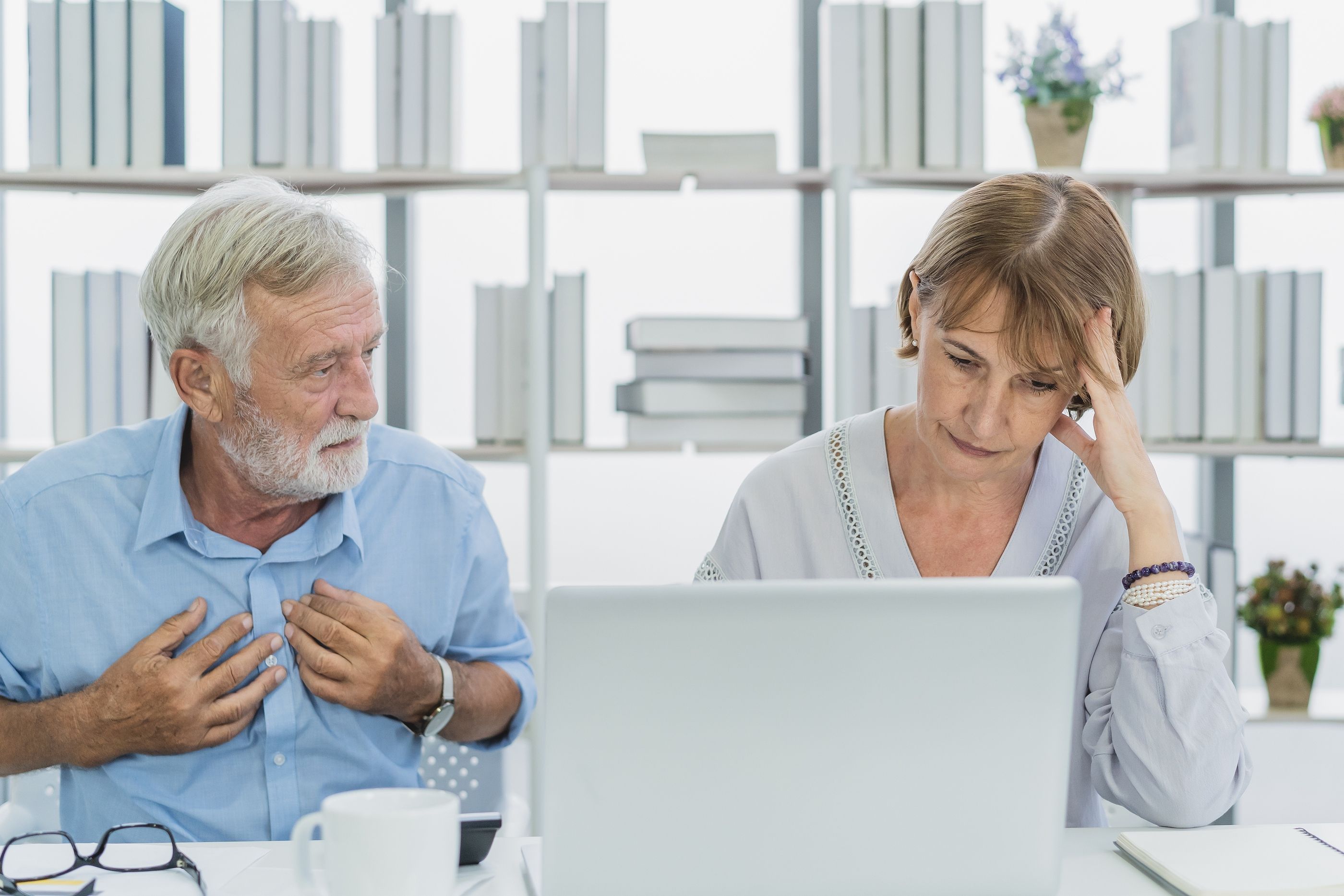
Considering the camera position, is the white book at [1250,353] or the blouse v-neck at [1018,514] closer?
the blouse v-neck at [1018,514]

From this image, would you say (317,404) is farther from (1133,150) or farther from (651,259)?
(1133,150)

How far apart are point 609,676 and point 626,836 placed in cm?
11

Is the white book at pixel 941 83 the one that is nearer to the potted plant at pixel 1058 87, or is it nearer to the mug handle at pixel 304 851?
the potted plant at pixel 1058 87

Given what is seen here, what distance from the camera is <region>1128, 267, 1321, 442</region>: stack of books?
219 centimetres

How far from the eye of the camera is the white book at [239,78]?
211cm

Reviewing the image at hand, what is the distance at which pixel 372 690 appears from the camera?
1247mm

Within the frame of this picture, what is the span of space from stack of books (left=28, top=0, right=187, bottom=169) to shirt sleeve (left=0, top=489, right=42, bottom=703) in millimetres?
1093

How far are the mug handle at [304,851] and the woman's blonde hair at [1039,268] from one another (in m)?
0.81

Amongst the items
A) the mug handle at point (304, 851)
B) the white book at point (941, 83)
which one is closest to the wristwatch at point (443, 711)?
the mug handle at point (304, 851)

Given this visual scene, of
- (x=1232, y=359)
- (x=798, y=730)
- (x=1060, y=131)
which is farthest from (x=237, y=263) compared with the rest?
(x=1232, y=359)

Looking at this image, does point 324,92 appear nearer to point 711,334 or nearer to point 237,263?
point 711,334

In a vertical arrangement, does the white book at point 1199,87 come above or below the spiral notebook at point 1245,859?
above

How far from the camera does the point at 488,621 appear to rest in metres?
1.45

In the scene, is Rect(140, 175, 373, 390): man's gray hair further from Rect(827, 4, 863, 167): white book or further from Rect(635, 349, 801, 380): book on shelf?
Rect(827, 4, 863, 167): white book
